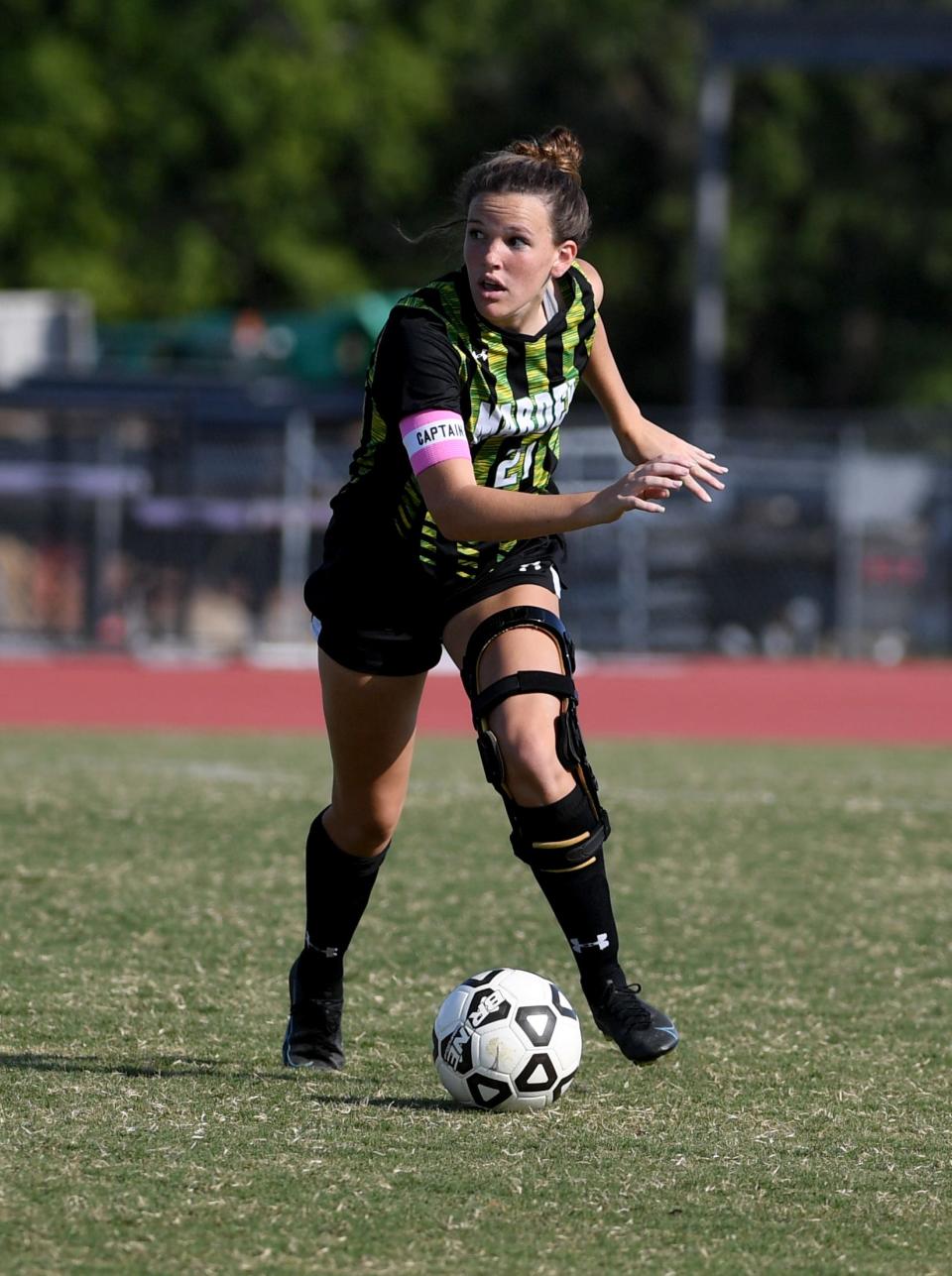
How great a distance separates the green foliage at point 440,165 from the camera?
35.5 metres

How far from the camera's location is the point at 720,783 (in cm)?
1098

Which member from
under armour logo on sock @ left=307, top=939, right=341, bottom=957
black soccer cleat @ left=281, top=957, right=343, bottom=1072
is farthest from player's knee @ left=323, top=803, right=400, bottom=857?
black soccer cleat @ left=281, top=957, right=343, bottom=1072

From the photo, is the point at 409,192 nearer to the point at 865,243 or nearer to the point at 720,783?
the point at 865,243

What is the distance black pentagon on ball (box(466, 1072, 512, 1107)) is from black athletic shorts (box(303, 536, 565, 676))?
3.23 ft

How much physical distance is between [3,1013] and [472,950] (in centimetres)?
163

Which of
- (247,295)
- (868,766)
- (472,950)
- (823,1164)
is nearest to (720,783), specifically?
(868,766)

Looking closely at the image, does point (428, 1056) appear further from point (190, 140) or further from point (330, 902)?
point (190, 140)

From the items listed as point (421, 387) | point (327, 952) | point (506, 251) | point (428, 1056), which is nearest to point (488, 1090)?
point (428, 1056)

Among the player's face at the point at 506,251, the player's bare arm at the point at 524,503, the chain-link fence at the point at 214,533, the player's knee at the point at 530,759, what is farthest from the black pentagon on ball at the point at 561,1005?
the chain-link fence at the point at 214,533

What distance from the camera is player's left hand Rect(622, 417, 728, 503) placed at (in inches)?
171

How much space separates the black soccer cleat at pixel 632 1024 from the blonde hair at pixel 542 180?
1.81 metres

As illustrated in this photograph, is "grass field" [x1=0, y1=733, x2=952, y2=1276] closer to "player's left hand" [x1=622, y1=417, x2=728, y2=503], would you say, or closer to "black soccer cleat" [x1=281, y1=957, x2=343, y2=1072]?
"black soccer cleat" [x1=281, y1=957, x2=343, y2=1072]

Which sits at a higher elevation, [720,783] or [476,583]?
[476,583]

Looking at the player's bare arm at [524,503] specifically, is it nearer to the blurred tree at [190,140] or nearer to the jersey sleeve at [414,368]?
the jersey sleeve at [414,368]
